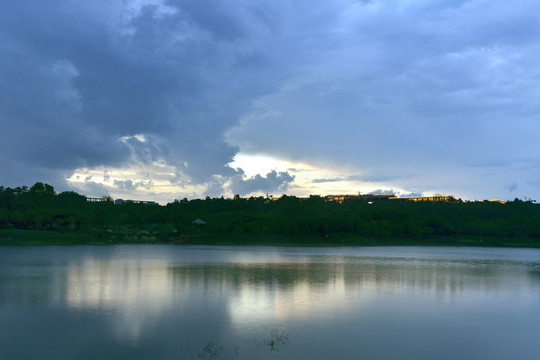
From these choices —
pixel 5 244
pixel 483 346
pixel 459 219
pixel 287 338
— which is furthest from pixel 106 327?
pixel 459 219

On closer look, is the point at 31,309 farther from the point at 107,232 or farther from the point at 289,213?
the point at 289,213

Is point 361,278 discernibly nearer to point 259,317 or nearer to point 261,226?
point 259,317

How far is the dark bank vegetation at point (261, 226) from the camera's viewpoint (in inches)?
4643

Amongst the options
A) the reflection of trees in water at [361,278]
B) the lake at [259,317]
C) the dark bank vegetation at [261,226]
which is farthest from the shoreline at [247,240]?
the reflection of trees in water at [361,278]

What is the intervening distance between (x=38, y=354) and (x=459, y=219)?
167 meters

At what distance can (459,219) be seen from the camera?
6471 inches

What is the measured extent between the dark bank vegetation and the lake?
77.4 meters

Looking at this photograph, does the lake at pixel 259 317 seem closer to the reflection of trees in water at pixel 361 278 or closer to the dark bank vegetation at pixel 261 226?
the reflection of trees in water at pixel 361 278

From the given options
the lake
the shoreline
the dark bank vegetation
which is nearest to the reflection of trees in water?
the lake

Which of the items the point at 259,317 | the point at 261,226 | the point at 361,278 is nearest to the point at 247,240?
the point at 261,226

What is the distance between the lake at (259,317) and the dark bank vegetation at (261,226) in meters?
77.4

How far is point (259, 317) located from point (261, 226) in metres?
119

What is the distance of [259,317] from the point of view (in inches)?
977

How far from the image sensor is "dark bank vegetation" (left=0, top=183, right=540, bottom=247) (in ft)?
387
